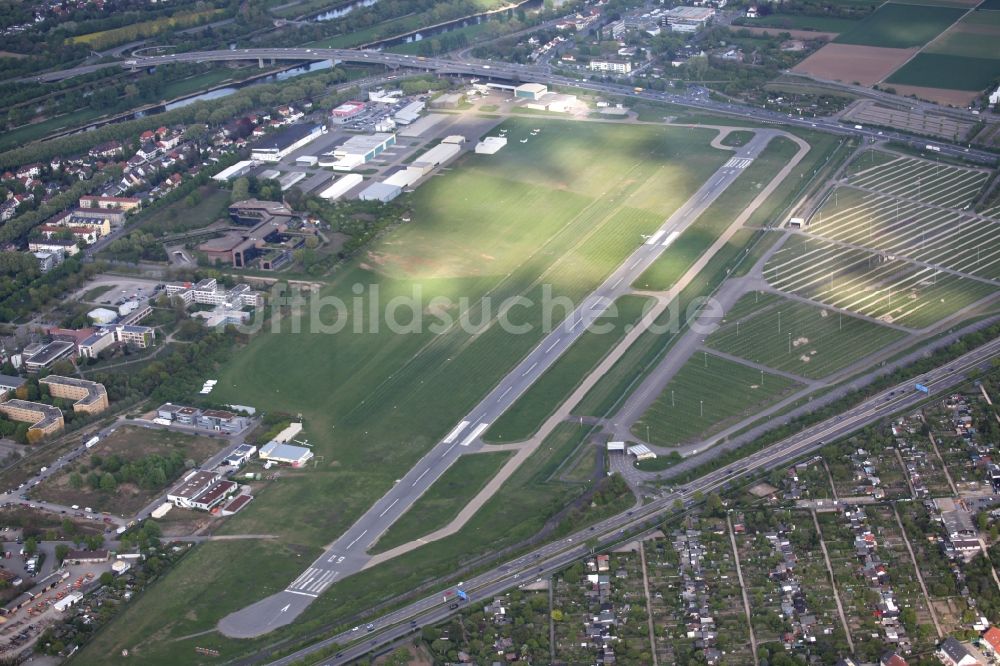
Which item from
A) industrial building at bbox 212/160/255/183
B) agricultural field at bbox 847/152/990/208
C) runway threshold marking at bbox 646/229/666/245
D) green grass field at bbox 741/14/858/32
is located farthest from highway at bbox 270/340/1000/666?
green grass field at bbox 741/14/858/32

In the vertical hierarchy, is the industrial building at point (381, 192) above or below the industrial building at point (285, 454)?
above

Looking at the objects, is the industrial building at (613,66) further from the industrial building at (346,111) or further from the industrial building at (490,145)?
the industrial building at (346,111)

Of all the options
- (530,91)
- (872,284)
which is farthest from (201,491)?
(530,91)

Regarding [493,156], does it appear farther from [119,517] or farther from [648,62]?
[119,517]

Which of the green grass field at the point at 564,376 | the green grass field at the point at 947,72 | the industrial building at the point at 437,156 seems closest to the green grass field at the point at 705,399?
the green grass field at the point at 564,376

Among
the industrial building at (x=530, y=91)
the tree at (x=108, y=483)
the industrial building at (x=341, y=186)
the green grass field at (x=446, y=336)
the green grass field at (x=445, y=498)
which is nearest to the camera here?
the green grass field at (x=445, y=498)

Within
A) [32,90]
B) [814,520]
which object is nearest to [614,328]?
[814,520]
